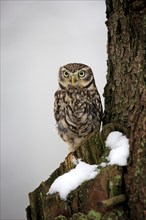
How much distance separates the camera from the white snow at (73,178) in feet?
10.4

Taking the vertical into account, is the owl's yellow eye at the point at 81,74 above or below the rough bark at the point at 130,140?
above

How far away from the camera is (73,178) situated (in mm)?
3225

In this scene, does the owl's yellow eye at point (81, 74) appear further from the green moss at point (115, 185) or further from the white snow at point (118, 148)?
the green moss at point (115, 185)

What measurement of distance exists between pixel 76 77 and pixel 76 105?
1.04 ft

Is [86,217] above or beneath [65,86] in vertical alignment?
beneath

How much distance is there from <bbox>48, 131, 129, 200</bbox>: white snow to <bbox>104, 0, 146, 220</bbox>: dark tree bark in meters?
0.06

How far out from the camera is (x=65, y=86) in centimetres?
489

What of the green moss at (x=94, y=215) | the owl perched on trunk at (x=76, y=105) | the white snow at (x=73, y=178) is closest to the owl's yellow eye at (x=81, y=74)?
the owl perched on trunk at (x=76, y=105)

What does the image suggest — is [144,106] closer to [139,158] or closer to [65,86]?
[139,158]

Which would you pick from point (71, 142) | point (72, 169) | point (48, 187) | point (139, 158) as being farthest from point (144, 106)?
point (71, 142)

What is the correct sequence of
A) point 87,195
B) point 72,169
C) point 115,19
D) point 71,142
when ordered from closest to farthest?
point 87,195 < point 72,169 < point 115,19 < point 71,142

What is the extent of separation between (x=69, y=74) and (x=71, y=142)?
0.67 metres

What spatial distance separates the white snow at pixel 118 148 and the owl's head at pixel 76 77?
1486 mm

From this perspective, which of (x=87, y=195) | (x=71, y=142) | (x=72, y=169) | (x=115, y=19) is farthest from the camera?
(x=71, y=142)
